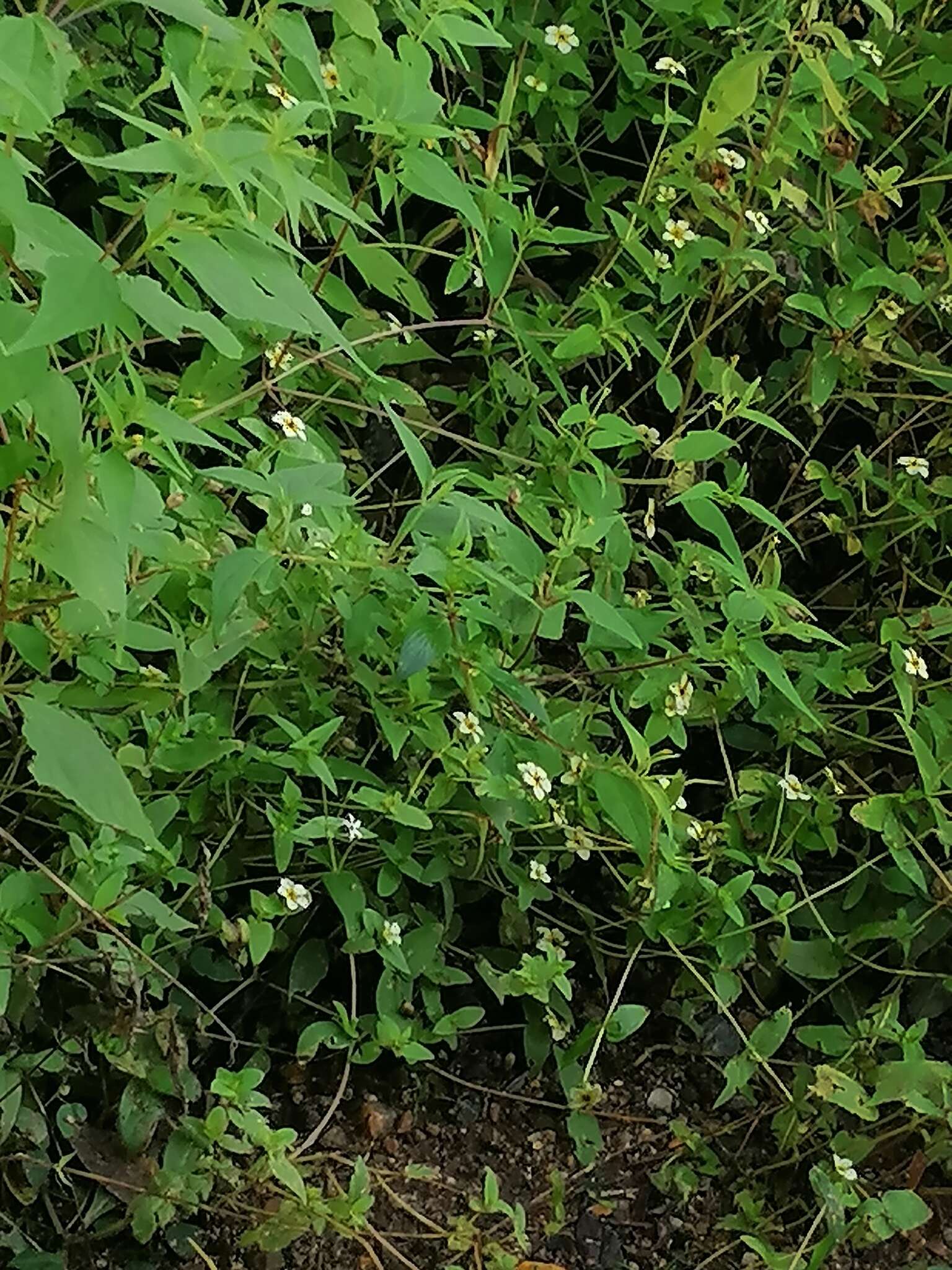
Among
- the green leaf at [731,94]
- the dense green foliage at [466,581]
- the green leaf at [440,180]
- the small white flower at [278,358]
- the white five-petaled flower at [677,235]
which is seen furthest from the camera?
the white five-petaled flower at [677,235]

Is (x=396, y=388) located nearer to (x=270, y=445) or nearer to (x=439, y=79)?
(x=270, y=445)

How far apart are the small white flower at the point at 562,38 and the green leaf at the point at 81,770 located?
98 cm

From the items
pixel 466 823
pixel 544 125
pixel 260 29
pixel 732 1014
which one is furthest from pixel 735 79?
pixel 732 1014

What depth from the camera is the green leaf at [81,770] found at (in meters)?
0.70

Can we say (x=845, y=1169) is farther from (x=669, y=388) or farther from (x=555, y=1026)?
(x=669, y=388)

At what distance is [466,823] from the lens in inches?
43.1

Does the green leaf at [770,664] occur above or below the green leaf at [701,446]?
below

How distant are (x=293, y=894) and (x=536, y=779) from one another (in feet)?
0.69

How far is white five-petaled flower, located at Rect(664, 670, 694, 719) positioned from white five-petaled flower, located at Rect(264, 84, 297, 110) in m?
0.56

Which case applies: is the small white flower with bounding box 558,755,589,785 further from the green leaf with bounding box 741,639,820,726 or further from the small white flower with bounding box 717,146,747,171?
the small white flower with bounding box 717,146,747,171

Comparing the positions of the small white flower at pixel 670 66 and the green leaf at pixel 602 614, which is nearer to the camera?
the green leaf at pixel 602 614

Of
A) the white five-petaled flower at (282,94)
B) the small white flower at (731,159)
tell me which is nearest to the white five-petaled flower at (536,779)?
the white five-petaled flower at (282,94)

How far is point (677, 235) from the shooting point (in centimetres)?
130

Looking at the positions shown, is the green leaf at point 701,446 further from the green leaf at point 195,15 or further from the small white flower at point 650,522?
the green leaf at point 195,15
